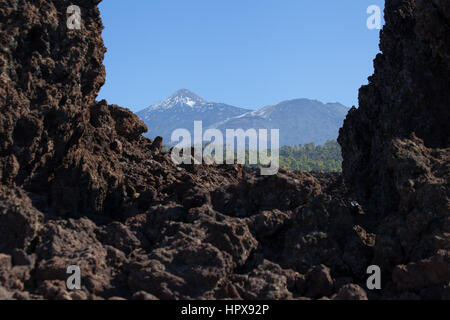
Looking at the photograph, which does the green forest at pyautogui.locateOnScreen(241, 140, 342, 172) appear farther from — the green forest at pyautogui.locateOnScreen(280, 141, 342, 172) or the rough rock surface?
the rough rock surface

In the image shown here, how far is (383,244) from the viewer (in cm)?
998

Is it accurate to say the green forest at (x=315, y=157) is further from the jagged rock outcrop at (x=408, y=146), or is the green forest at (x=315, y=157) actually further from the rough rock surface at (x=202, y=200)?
the rough rock surface at (x=202, y=200)

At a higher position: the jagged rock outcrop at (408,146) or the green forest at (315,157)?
the green forest at (315,157)

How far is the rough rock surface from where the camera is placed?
934 centimetres

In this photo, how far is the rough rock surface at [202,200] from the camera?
9.34 metres

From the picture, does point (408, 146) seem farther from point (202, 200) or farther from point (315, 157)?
point (315, 157)

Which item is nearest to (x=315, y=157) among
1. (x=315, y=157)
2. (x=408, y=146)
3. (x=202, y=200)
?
(x=315, y=157)

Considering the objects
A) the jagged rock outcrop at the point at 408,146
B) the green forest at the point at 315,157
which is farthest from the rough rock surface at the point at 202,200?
the green forest at the point at 315,157

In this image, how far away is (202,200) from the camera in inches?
469

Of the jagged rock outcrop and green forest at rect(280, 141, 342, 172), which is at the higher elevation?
green forest at rect(280, 141, 342, 172)

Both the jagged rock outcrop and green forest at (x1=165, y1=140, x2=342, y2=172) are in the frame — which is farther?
green forest at (x1=165, y1=140, x2=342, y2=172)

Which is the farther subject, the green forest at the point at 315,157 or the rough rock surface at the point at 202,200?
the green forest at the point at 315,157

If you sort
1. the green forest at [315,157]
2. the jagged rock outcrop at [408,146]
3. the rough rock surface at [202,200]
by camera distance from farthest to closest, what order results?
1. the green forest at [315,157]
2. the jagged rock outcrop at [408,146]
3. the rough rock surface at [202,200]

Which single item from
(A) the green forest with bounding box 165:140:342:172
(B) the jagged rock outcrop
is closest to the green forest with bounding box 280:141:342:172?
(A) the green forest with bounding box 165:140:342:172
